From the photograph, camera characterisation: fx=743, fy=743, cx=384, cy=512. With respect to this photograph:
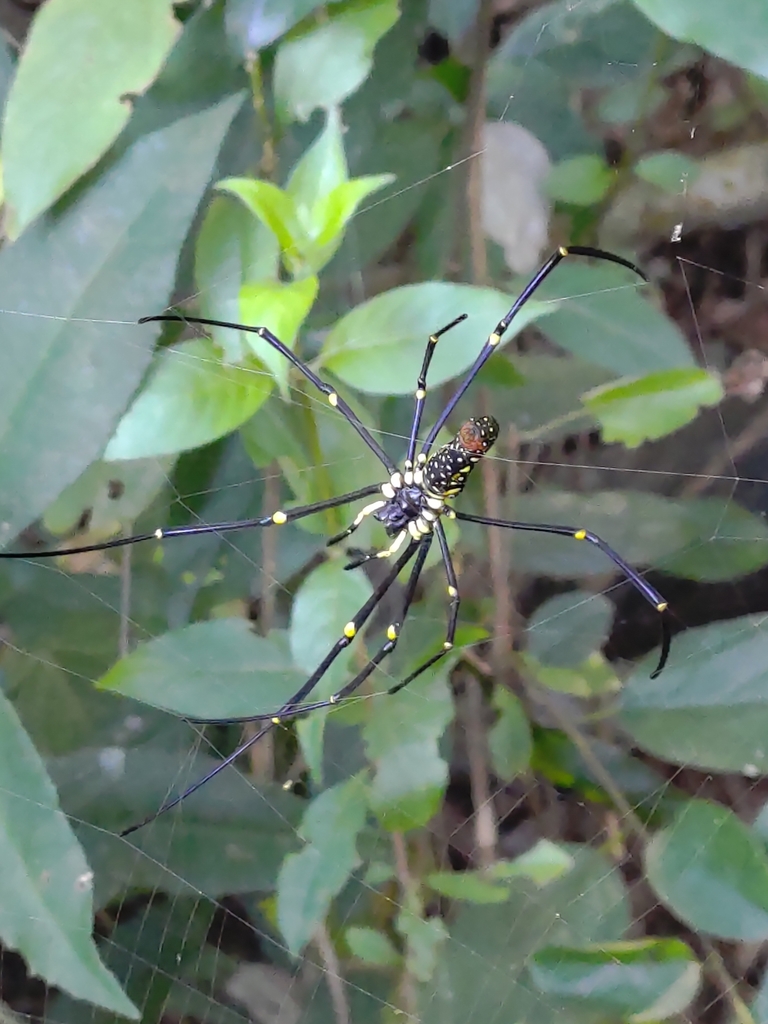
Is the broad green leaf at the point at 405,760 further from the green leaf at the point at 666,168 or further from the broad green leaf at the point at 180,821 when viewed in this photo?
the green leaf at the point at 666,168

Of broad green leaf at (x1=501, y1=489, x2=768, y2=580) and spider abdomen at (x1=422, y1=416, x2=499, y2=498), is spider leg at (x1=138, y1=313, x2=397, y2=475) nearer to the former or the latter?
spider abdomen at (x1=422, y1=416, x2=499, y2=498)

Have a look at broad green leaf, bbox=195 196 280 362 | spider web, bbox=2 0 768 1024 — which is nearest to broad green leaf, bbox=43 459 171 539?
spider web, bbox=2 0 768 1024

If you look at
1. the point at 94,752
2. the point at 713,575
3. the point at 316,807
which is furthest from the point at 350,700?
the point at 713,575

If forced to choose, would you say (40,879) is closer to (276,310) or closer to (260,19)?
(276,310)

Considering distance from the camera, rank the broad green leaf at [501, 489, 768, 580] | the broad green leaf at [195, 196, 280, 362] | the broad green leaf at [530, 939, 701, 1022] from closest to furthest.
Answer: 1. the broad green leaf at [195, 196, 280, 362]
2. the broad green leaf at [530, 939, 701, 1022]
3. the broad green leaf at [501, 489, 768, 580]

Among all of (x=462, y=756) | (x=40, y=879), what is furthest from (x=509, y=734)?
(x=40, y=879)

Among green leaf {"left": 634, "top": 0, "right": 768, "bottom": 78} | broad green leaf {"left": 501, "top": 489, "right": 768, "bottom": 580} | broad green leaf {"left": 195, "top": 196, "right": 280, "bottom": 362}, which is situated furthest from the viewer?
broad green leaf {"left": 501, "top": 489, "right": 768, "bottom": 580}

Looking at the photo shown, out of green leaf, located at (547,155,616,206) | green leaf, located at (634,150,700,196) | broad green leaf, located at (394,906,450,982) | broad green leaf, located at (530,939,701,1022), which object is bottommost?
broad green leaf, located at (394,906,450,982)

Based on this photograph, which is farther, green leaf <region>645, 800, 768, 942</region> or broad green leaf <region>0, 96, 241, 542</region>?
green leaf <region>645, 800, 768, 942</region>

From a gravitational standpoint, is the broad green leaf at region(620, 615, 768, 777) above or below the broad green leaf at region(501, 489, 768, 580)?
below

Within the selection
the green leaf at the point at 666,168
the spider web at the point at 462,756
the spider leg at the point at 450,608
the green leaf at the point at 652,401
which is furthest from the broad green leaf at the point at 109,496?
the green leaf at the point at 666,168
